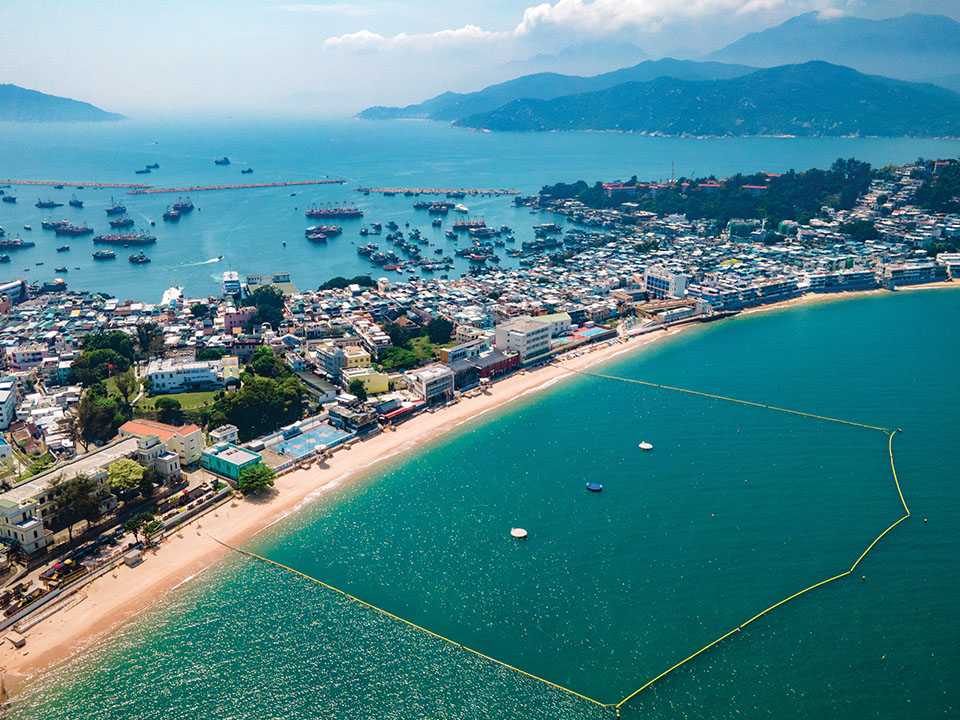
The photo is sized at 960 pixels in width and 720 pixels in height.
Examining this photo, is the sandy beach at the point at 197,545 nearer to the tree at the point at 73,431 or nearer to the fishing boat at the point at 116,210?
the tree at the point at 73,431

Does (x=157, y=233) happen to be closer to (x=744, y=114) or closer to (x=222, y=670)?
(x=222, y=670)

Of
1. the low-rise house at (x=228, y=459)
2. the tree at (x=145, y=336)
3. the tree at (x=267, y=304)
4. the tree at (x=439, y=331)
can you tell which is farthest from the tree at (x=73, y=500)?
the tree at (x=267, y=304)

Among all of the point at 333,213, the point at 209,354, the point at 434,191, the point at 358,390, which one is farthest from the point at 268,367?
the point at 434,191

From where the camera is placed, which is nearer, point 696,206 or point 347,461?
point 347,461

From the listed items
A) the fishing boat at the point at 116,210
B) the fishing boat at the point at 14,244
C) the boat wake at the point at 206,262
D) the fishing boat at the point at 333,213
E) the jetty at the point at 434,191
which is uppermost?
the jetty at the point at 434,191

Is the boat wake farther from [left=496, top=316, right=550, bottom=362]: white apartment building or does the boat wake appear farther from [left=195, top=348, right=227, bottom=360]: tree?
[left=496, top=316, right=550, bottom=362]: white apartment building

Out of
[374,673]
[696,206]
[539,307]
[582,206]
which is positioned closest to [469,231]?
[582,206]
